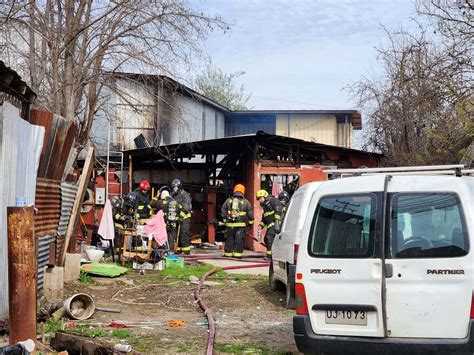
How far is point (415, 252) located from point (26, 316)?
361 cm

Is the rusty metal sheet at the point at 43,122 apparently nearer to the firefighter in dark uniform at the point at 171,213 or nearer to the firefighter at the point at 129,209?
the firefighter at the point at 129,209

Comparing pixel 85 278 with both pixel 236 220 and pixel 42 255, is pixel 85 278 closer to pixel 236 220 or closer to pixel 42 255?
pixel 42 255

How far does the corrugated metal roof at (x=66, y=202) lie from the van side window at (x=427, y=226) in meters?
7.11

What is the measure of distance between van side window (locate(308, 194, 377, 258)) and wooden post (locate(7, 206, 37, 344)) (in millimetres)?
2636

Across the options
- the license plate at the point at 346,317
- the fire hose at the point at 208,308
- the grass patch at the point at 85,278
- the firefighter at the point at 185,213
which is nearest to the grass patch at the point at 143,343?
the fire hose at the point at 208,308

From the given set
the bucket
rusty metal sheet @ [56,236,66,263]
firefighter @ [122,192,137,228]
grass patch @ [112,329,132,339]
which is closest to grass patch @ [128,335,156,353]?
grass patch @ [112,329,132,339]

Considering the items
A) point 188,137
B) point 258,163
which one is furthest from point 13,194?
point 188,137

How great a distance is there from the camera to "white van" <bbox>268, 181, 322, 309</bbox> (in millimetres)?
9328

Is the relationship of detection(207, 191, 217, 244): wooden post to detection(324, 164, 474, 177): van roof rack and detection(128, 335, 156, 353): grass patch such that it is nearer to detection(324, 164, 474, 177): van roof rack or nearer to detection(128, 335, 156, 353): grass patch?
detection(128, 335, 156, 353): grass patch

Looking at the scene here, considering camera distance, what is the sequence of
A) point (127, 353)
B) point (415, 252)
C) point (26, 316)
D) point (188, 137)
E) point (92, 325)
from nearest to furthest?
1. point (415, 252)
2. point (26, 316)
3. point (127, 353)
4. point (92, 325)
5. point (188, 137)

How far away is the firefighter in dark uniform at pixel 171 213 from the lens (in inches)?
661

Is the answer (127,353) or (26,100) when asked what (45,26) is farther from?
(127,353)

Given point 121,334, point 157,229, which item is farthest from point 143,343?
point 157,229

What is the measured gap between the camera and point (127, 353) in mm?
6328
